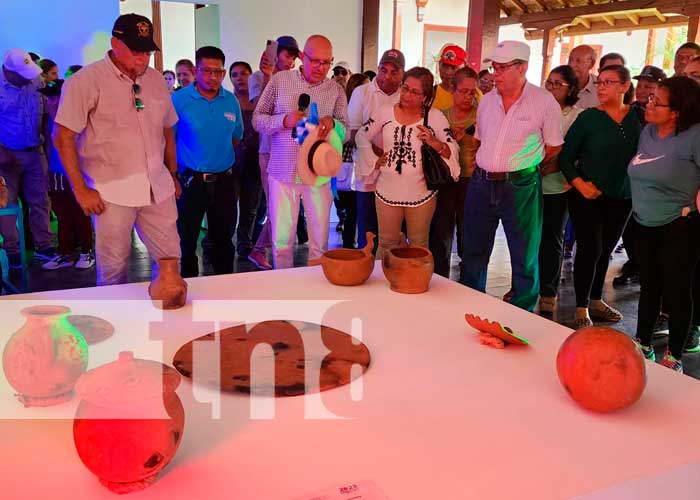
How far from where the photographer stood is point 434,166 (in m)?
3.01

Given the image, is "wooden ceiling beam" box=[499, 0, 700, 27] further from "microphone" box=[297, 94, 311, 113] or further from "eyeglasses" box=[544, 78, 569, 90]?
"microphone" box=[297, 94, 311, 113]

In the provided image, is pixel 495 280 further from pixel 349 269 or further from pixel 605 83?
pixel 349 269

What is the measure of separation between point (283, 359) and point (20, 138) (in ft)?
12.3

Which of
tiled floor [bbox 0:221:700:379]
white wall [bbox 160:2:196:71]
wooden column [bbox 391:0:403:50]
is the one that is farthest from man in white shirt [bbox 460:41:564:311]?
wooden column [bbox 391:0:403:50]

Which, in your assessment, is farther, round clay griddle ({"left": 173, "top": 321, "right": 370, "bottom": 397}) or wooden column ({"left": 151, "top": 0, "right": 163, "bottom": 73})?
wooden column ({"left": 151, "top": 0, "right": 163, "bottom": 73})

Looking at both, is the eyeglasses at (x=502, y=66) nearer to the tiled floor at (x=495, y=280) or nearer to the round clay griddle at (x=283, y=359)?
the tiled floor at (x=495, y=280)

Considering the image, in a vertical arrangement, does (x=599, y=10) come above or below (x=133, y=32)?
above

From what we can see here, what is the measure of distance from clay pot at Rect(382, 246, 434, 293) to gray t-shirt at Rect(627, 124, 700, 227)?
1360 millimetres

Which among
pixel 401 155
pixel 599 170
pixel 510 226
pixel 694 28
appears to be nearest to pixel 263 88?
pixel 401 155

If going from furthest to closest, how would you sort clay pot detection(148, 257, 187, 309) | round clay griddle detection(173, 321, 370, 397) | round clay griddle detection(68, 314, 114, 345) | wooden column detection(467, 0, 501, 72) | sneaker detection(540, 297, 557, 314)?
1. wooden column detection(467, 0, 501, 72)
2. sneaker detection(540, 297, 557, 314)
3. clay pot detection(148, 257, 187, 309)
4. round clay griddle detection(68, 314, 114, 345)
5. round clay griddle detection(173, 321, 370, 397)

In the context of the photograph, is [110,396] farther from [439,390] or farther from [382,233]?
[382,233]

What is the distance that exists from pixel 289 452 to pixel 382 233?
2.31 meters

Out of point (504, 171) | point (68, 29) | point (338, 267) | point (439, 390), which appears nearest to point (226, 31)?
point (68, 29)

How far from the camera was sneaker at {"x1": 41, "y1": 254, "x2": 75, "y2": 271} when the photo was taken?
4.27 metres
